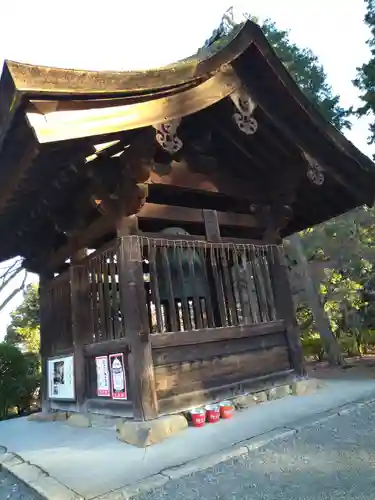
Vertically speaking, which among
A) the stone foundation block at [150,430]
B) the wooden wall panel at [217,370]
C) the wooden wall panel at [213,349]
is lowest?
the stone foundation block at [150,430]

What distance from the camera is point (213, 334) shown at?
4.52 m

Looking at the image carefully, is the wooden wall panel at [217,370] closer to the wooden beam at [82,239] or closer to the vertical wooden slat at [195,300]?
the vertical wooden slat at [195,300]

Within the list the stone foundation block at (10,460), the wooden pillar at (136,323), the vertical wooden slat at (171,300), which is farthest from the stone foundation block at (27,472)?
the vertical wooden slat at (171,300)

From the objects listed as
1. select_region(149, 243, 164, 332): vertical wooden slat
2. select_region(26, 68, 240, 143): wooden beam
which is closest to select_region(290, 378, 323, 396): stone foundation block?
select_region(149, 243, 164, 332): vertical wooden slat

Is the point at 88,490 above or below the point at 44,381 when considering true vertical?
below

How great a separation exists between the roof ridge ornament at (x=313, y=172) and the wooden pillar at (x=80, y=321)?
10.9 feet

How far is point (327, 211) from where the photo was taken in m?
6.66

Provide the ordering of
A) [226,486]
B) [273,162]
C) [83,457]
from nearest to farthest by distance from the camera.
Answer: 1. [226,486]
2. [83,457]
3. [273,162]

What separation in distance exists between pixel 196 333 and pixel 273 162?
9.44 feet

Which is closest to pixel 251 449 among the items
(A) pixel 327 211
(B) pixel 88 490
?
(B) pixel 88 490

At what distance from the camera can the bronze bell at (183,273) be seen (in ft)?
16.2

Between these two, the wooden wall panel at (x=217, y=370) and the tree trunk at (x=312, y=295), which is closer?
the wooden wall panel at (x=217, y=370)

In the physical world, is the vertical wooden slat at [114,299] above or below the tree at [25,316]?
below

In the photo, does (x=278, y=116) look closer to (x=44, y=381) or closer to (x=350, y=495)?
(x=350, y=495)
